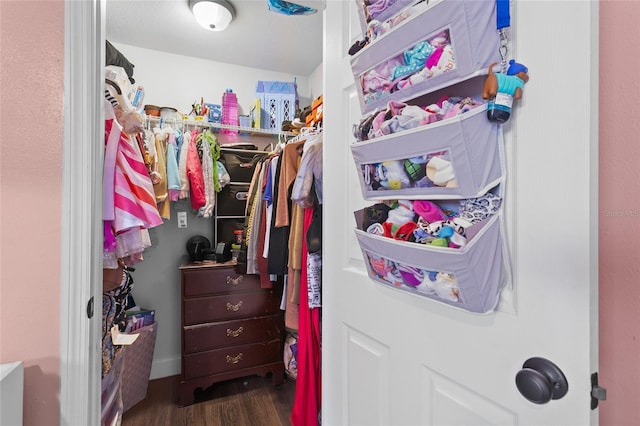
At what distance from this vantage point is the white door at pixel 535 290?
436mm

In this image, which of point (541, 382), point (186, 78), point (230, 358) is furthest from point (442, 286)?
point (186, 78)

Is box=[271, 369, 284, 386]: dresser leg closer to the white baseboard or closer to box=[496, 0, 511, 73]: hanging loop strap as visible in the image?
the white baseboard

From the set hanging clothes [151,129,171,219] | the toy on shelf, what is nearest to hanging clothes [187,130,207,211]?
hanging clothes [151,129,171,219]

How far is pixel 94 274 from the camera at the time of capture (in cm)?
81

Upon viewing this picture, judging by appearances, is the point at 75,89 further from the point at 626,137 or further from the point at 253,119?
the point at 253,119

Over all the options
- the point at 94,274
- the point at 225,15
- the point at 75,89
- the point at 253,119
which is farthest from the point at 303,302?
the point at 225,15

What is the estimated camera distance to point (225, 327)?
1997 mm

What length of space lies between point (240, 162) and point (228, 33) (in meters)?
0.90

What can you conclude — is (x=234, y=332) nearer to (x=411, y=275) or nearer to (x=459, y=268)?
(x=411, y=275)

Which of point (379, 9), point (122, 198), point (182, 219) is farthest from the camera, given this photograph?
point (182, 219)

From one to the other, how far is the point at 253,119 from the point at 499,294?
2.27m

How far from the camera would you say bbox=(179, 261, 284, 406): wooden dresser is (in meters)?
1.91

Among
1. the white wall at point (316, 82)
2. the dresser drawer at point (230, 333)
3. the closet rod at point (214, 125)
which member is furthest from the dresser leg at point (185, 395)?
the white wall at point (316, 82)

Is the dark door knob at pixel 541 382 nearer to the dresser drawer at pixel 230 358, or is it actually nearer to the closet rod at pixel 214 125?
the dresser drawer at pixel 230 358
